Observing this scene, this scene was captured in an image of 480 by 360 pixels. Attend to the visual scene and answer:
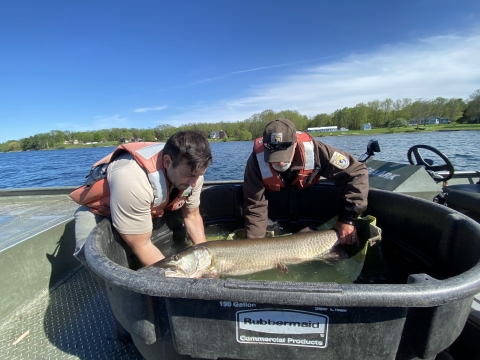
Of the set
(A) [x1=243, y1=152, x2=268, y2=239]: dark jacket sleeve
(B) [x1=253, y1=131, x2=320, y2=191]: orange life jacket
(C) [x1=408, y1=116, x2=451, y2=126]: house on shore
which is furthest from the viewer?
(C) [x1=408, y1=116, x2=451, y2=126]: house on shore

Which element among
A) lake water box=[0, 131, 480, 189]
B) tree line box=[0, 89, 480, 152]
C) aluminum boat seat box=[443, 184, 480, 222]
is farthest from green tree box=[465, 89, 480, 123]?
aluminum boat seat box=[443, 184, 480, 222]

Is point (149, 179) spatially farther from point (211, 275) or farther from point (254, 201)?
point (254, 201)

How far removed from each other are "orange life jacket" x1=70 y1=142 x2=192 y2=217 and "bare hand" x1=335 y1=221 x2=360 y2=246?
1.66 metres

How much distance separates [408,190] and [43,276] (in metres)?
4.13

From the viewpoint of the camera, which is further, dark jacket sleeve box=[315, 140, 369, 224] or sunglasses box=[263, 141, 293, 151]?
dark jacket sleeve box=[315, 140, 369, 224]

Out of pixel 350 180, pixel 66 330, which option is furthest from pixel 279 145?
pixel 66 330

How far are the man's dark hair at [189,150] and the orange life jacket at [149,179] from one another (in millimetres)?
151

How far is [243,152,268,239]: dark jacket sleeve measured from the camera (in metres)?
3.32

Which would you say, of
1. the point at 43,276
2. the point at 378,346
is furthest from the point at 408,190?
the point at 43,276

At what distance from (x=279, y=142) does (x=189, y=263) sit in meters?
1.46

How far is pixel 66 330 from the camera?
221cm

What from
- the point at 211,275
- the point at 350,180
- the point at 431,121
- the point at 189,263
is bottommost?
the point at 431,121

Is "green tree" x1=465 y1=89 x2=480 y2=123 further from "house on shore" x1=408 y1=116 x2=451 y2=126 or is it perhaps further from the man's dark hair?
the man's dark hair

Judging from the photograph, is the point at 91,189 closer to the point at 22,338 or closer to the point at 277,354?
the point at 22,338
